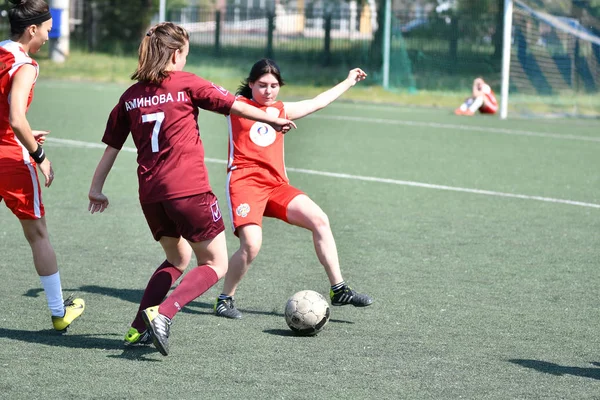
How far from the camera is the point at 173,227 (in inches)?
210

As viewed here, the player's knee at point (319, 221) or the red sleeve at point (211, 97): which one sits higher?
the red sleeve at point (211, 97)

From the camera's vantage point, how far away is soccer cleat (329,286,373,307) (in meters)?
6.25

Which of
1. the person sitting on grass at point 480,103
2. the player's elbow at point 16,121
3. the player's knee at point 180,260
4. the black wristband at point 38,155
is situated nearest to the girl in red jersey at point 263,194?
the player's knee at point 180,260

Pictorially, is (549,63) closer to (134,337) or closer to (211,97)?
(211,97)

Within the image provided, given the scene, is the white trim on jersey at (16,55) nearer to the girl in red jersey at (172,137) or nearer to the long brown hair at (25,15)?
the long brown hair at (25,15)

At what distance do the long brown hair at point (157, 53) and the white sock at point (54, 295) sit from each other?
1.37 metres

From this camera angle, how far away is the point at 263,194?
20.9 ft

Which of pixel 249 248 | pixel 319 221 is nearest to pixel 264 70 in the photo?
pixel 319 221

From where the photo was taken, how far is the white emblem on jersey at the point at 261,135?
21.1 feet

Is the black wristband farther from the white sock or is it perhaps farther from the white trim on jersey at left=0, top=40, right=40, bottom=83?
the white sock

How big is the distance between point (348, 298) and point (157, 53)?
2.07 metres

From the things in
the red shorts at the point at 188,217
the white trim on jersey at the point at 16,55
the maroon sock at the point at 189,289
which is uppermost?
the white trim on jersey at the point at 16,55

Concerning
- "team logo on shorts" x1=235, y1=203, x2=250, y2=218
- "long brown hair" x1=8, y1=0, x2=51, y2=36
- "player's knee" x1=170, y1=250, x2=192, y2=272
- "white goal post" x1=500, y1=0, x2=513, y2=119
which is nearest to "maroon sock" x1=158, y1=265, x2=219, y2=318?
"player's knee" x1=170, y1=250, x2=192, y2=272

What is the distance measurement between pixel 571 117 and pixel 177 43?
18.4 m
